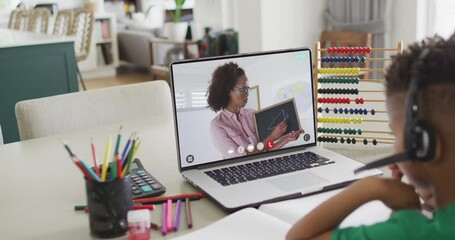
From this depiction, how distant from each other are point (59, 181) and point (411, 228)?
0.85 meters

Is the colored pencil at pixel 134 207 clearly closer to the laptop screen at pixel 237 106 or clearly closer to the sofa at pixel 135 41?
the laptop screen at pixel 237 106

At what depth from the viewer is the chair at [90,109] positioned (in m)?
1.71

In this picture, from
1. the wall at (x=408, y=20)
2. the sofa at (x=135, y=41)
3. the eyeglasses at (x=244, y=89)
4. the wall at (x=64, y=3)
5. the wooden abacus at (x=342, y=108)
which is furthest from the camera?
the wall at (x=64, y=3)

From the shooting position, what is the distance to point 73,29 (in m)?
5.45

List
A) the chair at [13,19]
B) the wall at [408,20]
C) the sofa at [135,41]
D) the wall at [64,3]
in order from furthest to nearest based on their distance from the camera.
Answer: the wall at [64,3] → the sofa at [135,41] → the chair at [13,19] → the wall at [408,20]

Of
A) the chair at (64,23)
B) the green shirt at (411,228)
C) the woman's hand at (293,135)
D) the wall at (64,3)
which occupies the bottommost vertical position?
the woman's hand at (293,135)

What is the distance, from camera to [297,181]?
113 cm

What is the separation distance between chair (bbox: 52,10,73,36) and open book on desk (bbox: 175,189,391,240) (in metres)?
4.88

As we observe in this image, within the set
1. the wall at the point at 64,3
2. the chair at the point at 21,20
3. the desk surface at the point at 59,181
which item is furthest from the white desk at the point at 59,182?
the wall at the point at 64,3

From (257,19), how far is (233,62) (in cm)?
309

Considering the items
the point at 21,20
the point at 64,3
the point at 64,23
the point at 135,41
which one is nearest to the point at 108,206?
the point at 64,23

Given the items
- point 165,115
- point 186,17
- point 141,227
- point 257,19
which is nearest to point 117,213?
point 141,227

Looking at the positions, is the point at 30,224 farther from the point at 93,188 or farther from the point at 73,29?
the point at 73,29

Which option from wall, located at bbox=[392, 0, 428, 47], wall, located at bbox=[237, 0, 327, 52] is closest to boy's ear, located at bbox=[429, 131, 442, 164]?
wall, located at bbox=[392, 0, 428, 47]
